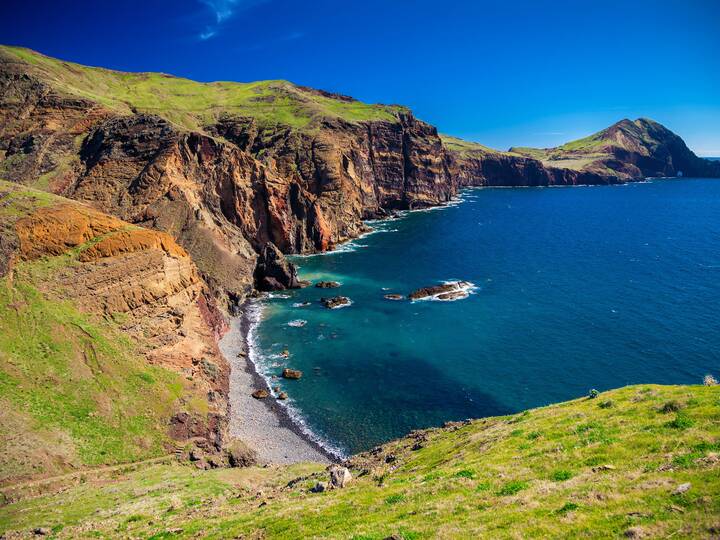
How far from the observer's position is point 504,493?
15484 mm

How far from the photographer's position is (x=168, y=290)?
52.3m

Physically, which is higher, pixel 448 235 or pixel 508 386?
pixel 448 235

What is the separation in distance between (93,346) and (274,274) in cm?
5426

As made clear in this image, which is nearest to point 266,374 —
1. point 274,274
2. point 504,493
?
point 274,274

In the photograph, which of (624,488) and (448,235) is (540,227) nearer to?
(448,235)

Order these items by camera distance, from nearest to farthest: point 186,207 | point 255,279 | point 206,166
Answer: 1. point 186,207
2. point 255,279
3. point 206,166

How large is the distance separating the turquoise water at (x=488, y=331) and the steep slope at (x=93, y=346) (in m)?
14.3

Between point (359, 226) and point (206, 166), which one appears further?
point (359, 226)

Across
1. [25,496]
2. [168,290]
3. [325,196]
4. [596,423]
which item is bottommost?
[25,496]

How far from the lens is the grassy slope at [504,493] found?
12.1 metres

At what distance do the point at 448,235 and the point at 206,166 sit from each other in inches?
3195

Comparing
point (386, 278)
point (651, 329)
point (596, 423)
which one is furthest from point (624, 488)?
point (386, 278)

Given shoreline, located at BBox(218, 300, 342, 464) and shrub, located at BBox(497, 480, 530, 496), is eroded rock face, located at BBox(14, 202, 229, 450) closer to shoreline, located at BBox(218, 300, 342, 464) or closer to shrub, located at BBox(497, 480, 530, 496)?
shoreline, located at BBox(218, 300, 342, 464)

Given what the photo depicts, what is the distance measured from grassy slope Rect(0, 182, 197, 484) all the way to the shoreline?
9.16 m
